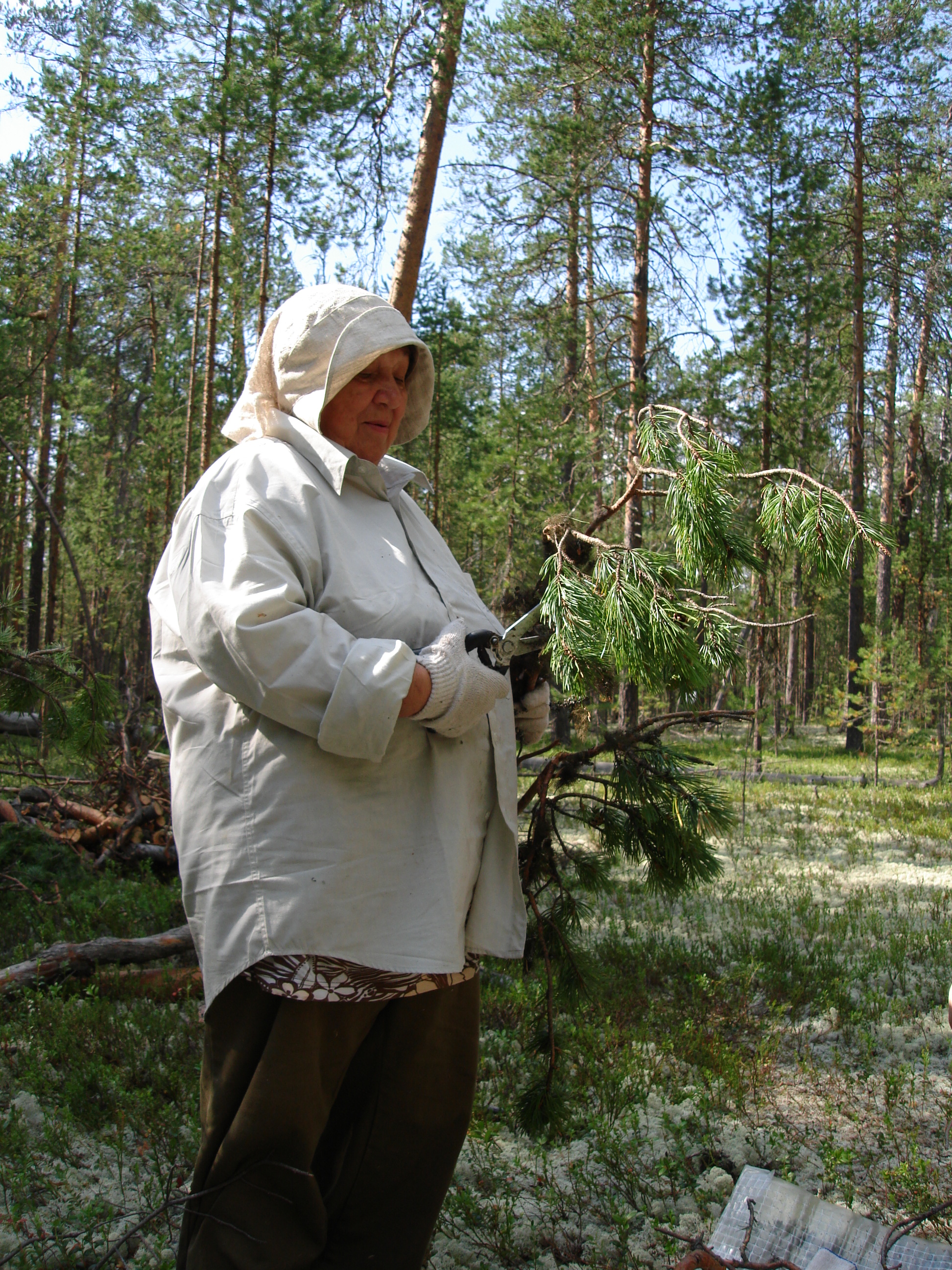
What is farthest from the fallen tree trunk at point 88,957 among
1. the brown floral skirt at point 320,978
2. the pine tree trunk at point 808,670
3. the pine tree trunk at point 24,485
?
the pine tree trunk at point 808,670

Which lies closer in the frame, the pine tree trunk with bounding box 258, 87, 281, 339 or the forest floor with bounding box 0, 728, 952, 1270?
the forest floor with bounding box 0, 728, 952, 1270

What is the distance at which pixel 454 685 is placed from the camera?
5.29 ft

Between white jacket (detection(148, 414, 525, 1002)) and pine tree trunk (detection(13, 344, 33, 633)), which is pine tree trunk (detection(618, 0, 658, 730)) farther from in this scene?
white jacket (detection(148, 414, 525, 1002))

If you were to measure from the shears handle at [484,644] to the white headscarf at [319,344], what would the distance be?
543 mm

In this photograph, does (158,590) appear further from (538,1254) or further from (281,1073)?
(538,1254)

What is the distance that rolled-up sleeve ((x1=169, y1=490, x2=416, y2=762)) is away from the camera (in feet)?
4.84

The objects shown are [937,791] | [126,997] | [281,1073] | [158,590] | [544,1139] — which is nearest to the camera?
[281,1073]

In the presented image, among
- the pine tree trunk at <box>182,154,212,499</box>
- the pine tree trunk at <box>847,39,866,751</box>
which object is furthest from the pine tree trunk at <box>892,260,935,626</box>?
the pine tree trunk at <box>182,154,212,499</box>

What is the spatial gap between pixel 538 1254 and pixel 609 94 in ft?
36.8

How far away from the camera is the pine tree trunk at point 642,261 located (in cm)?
991

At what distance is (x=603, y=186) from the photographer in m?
10.4

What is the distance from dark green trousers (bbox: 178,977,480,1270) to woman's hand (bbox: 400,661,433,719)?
0.56 m

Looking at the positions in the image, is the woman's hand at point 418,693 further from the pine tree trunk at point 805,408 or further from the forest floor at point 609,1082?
the pine tree trunk at point 805,408

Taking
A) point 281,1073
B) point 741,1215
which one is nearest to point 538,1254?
point 741,1215
